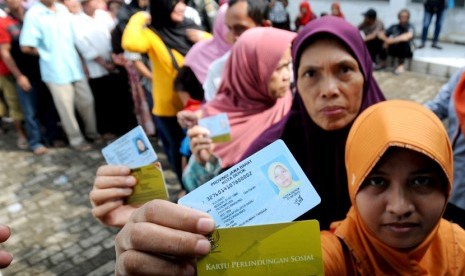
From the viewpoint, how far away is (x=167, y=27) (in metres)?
4.27

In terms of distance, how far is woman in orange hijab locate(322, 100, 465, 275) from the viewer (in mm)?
1144

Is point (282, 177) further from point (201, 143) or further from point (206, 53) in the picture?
point (206, 53)

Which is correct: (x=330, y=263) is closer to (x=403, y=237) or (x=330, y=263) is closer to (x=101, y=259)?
(x=403, y=237)

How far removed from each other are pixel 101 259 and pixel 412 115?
3.48 meters

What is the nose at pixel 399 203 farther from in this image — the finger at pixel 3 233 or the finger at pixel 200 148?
the finger at pixel 200 148

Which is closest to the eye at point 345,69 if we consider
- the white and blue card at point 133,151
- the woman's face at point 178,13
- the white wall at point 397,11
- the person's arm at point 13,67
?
the white and blue card at point 133,151

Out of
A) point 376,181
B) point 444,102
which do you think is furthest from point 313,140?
point 444,102

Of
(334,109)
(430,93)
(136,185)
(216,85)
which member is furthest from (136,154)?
(430,93)

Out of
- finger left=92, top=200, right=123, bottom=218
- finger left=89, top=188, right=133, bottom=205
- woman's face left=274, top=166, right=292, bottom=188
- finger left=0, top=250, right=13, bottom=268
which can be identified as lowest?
finger left=92, top=200, right=123, bottom=218

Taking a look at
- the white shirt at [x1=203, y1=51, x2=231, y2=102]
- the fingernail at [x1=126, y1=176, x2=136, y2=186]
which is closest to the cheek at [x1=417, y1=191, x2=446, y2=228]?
the fingernail at [x1=126, y1=176, x2=136, y2=186]

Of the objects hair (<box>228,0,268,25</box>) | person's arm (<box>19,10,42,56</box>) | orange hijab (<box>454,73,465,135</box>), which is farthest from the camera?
person's arm (<box>19,10,42,56</box>)

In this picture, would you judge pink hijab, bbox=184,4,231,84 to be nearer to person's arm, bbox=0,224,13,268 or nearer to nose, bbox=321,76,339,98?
nose, bbox=321,76,339,98

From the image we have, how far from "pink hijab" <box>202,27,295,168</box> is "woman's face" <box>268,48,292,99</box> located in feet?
0.08

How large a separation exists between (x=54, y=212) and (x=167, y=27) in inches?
99.3
